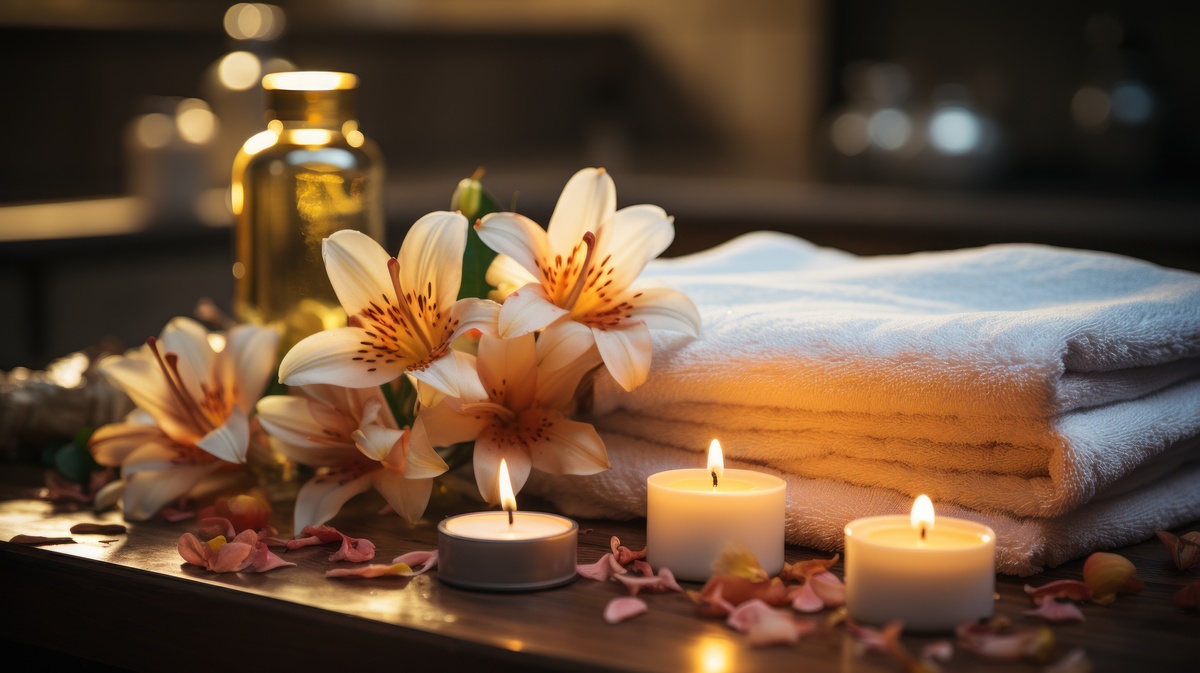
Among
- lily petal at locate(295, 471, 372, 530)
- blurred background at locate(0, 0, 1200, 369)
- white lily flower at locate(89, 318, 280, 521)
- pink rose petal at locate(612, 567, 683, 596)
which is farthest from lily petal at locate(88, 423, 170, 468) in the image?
blurred background at locate(0, 0, 1200, 369)

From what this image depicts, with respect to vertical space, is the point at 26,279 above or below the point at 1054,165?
below

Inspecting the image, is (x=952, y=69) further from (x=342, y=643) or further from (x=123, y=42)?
(x=342, y=643)

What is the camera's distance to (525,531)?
61 centimetres

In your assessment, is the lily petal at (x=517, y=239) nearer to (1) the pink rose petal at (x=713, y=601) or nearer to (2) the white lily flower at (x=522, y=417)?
(2) the white lily flower at (x=522, y=417)

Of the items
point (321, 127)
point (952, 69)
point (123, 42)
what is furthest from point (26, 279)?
point (952, 69)

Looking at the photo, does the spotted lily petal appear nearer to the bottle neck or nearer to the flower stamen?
the flower stamen

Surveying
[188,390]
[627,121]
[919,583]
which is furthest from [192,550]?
[627,121]

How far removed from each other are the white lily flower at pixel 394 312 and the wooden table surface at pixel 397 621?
102 mm

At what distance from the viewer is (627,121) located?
10.8 ft

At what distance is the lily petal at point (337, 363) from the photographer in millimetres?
641

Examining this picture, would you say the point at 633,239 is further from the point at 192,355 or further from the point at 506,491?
the point at 192,355

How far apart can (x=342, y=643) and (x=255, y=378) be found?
0.24 meters

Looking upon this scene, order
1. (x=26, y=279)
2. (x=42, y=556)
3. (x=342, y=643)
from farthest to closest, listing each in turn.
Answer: (x=26, y=279), (x=42, y=556), (x=342, y=643)

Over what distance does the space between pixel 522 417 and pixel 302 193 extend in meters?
0.24
